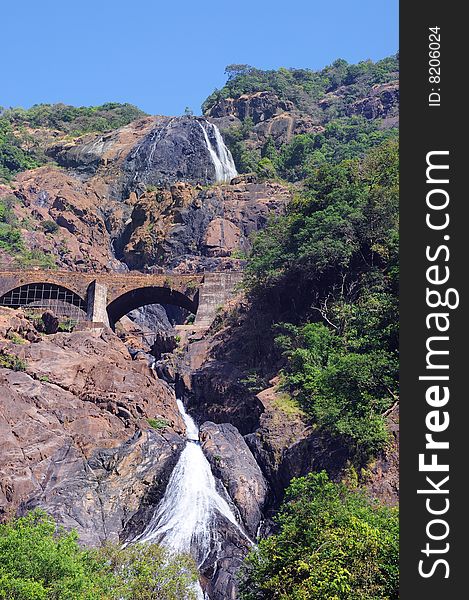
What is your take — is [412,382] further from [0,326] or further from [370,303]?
[0,326]

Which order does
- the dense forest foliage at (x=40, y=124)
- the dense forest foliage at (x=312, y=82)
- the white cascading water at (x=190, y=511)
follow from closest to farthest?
the white cascading water at (x=190, y=511)
the dense forest foliage at (x=40, y=124)
the dense forest foliage at (x=312, y=82)

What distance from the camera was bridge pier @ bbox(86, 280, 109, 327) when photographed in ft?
185

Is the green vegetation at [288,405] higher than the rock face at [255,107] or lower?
lower

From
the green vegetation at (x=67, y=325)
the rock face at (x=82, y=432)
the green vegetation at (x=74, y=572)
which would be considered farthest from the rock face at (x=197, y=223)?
the green vegetation at (x=74, y=572)

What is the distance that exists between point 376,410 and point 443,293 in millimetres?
21623

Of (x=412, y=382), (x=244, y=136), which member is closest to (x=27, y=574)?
(x=412, y=382)

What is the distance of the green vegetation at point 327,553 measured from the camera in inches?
795

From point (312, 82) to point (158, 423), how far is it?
111m

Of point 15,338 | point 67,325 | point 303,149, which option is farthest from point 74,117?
point 15,338

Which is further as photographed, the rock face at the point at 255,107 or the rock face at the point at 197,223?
the rock face at the point at 255,107

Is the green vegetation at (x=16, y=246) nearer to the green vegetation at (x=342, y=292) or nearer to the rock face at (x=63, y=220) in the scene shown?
the rock face at (x=63, y=220)

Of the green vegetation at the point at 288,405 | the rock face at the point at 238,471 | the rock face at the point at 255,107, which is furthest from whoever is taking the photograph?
the rock face at the point at 255,107

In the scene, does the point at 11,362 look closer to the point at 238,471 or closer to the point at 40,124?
the point at 238,471

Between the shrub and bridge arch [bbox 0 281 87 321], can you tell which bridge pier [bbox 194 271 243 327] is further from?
the shrub
